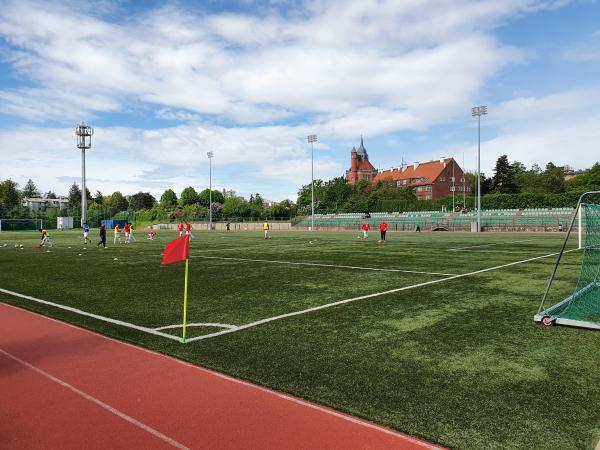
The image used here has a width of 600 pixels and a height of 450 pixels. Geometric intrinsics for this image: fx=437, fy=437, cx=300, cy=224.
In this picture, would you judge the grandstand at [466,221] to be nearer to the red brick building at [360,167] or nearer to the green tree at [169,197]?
the green tree at [169,197]

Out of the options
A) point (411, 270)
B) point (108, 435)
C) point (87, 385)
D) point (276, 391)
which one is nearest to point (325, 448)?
point (276, 391)

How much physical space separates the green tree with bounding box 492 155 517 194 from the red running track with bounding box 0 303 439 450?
311ft

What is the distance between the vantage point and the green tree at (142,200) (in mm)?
155788

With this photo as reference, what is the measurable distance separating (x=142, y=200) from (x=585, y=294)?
529 feet

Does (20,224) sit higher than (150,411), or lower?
higher

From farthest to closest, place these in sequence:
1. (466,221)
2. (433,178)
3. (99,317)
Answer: (433,178), (466,221), (99,317)

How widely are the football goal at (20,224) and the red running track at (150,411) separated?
9141 centimetres

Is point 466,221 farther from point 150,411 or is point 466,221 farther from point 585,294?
point 150,411

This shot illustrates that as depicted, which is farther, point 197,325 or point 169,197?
point 169,197

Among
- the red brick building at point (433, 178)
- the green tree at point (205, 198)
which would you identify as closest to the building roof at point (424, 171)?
the red brick building at point (433, 178)

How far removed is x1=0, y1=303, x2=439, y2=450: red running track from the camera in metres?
4.11

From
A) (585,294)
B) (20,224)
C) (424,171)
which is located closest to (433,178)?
(424,171)

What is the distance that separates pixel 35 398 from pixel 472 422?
16.0 ft

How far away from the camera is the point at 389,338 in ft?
24.0
